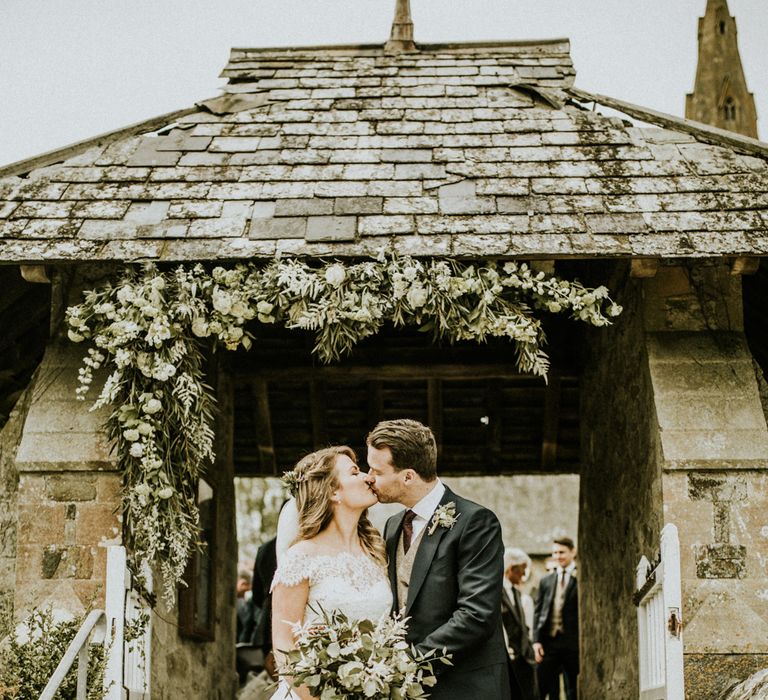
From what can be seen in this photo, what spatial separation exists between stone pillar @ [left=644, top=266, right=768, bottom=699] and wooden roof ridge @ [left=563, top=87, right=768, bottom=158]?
34.1 inches

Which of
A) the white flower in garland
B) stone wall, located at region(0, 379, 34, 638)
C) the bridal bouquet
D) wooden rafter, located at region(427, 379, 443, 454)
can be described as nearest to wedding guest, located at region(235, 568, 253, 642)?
wooden rafter, located at region(427, 379, 443, 454)

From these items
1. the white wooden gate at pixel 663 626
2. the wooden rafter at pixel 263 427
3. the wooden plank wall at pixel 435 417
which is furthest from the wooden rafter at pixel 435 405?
the white wooden gate at pixel 663 626

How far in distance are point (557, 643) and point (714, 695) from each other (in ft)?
13.5

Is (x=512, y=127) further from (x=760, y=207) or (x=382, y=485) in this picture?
(x=382, y=485)

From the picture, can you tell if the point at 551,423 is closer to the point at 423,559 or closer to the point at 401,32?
the point at 401,32

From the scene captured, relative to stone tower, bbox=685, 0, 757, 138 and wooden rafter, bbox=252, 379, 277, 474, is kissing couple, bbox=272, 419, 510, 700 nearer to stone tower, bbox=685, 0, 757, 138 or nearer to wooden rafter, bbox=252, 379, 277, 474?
wooden rafter, bbox=252, 379, 277, 474

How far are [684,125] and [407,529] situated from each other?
11.3 ft

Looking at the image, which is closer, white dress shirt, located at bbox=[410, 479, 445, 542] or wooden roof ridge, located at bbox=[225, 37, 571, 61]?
white dress shirt, located at bbox=[410, 479, 445, 542]

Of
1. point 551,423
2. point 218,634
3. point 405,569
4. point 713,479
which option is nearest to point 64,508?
point 405,569

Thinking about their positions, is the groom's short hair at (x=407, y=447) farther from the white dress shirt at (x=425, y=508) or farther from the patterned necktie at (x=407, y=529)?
the patterned necktie at (x=407, y=529)

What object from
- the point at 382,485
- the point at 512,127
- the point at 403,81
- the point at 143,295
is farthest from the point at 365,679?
the point at 403,81

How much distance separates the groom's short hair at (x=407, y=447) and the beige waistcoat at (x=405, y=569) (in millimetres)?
256

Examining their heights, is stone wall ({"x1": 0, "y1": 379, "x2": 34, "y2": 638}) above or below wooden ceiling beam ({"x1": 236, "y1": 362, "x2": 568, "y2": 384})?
below

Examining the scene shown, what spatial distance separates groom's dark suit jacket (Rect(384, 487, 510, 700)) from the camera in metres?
4.56
